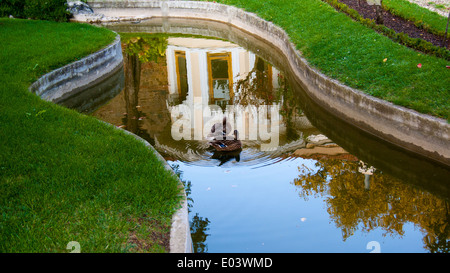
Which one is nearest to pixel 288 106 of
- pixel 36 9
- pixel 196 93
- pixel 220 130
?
pixel 196 93

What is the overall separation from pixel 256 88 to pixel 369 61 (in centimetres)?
335

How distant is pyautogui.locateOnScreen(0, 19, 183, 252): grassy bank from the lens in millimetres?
5721

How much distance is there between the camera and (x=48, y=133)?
8.75m

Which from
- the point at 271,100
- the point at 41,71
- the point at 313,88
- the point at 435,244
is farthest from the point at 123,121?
the point at 435,244

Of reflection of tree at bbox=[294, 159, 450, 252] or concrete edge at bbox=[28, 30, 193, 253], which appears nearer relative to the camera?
reflection of tree at bbox=[294, 159, 450, 252]

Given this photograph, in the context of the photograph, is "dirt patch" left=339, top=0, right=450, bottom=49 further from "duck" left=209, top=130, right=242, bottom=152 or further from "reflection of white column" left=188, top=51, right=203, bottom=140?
"duck" left=209, top=130, right=242, bottom=152

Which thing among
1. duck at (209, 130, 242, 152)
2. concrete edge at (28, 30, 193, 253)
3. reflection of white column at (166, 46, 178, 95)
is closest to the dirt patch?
reflection of white column at (166, 46, 178, 95)

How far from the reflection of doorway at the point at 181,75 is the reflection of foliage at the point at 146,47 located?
745 mm

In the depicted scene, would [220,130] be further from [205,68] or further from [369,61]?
[205,68]

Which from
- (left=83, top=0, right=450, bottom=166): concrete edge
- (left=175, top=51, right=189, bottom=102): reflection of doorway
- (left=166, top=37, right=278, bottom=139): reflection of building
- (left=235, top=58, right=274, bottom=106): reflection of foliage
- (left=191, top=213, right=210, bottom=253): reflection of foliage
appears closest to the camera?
(left=191, top=213, right=210, bottom=253): reflection of foliage

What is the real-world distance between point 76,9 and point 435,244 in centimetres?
2178

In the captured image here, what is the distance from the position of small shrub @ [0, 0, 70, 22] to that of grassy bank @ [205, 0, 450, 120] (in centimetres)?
1045

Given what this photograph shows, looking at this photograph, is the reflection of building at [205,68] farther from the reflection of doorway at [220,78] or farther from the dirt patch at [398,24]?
the dirt patch at [398,24]

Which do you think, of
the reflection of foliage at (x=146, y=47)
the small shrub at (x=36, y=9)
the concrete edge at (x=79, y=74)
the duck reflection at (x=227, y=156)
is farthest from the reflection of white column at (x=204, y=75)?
the small shrub at (x=36, y=9)
